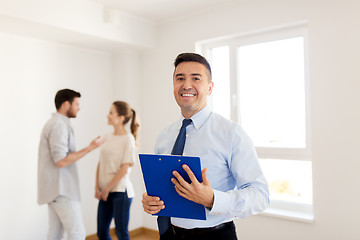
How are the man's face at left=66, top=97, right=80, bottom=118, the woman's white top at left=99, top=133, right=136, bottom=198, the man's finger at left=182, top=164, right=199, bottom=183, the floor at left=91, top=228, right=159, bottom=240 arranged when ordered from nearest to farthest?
the man's finger at left=182, top=164, right=199, bottom=183
the man's face at left=66, top=97, right=80, bottom=118
the woman's white top at left=99, top=133, right=136, bottom=198
the floor at left=91, top=228, right=159, bottom=240

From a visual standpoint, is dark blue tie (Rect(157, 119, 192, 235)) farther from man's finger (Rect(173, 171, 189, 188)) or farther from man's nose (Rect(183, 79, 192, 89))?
man's finger (Rect(173, 171, 189, 188))

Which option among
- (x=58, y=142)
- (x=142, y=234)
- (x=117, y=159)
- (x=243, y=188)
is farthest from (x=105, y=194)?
(x=243, y=188)

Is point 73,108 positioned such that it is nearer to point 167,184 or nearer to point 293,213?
point 167,184

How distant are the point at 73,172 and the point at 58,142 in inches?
12.1

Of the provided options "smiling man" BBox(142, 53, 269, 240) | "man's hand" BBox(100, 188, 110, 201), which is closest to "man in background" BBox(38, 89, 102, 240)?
"man's hand" BBox(100, 188, 110, 201)

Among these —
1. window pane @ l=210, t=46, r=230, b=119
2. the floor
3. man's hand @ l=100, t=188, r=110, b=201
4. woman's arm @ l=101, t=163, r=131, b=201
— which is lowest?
the floor

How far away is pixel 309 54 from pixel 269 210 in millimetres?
1465

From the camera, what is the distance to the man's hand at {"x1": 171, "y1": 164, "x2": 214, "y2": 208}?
1.19 metres

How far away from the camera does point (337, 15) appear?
8.76 feet

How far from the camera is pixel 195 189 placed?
1.20 metres

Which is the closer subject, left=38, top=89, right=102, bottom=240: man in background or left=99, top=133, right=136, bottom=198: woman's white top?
left=38, top=89, right=102, bottom=240: man in background

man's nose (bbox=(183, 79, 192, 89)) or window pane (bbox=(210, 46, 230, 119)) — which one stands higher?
window pane (bbox=(210, 46, 230, 119))

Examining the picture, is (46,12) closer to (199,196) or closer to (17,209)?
(17,209)

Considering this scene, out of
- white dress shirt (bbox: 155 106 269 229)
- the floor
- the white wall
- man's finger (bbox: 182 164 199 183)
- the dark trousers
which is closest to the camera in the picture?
man's finger (bbox: 182 164 199 183)
